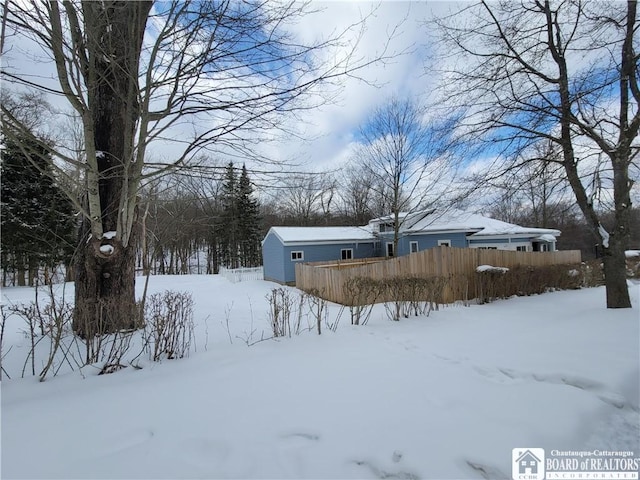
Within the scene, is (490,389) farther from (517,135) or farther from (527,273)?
(527,273)

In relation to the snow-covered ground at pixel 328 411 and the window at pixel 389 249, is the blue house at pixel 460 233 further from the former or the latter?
the snow-covered ground at pixel 328 411

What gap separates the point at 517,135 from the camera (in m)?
6.54

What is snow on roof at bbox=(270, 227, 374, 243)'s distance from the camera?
715 inches

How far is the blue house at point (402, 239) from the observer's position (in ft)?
56.0

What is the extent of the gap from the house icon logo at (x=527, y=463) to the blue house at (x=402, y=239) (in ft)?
50.1

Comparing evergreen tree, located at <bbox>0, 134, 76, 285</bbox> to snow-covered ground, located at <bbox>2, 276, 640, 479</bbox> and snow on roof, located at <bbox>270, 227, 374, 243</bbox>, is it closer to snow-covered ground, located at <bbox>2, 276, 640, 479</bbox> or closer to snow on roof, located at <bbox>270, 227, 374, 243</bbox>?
snow on roof, located at <bbox>270, 227, 374, 243</bbox>

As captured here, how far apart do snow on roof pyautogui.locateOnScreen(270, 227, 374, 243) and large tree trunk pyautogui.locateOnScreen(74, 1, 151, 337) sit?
12.6 m

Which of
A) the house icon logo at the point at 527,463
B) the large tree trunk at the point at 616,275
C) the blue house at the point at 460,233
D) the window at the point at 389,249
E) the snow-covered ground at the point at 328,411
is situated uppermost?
the blue house at the point at 460,233

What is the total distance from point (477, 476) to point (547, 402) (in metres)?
1.23

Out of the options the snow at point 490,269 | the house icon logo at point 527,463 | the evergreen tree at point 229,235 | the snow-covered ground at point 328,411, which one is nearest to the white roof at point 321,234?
the evergreen tree at point 229,235

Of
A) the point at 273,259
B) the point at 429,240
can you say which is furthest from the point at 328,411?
the point at 273,259

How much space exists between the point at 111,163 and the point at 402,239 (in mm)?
16298

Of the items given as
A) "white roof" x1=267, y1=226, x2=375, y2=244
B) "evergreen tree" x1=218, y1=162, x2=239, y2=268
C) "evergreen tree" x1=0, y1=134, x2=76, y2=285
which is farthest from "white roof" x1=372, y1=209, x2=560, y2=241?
"evergreen tree" x1=0, y1=134, x2=76, y2=285

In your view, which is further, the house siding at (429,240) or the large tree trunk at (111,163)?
the house siding at (429,240)
